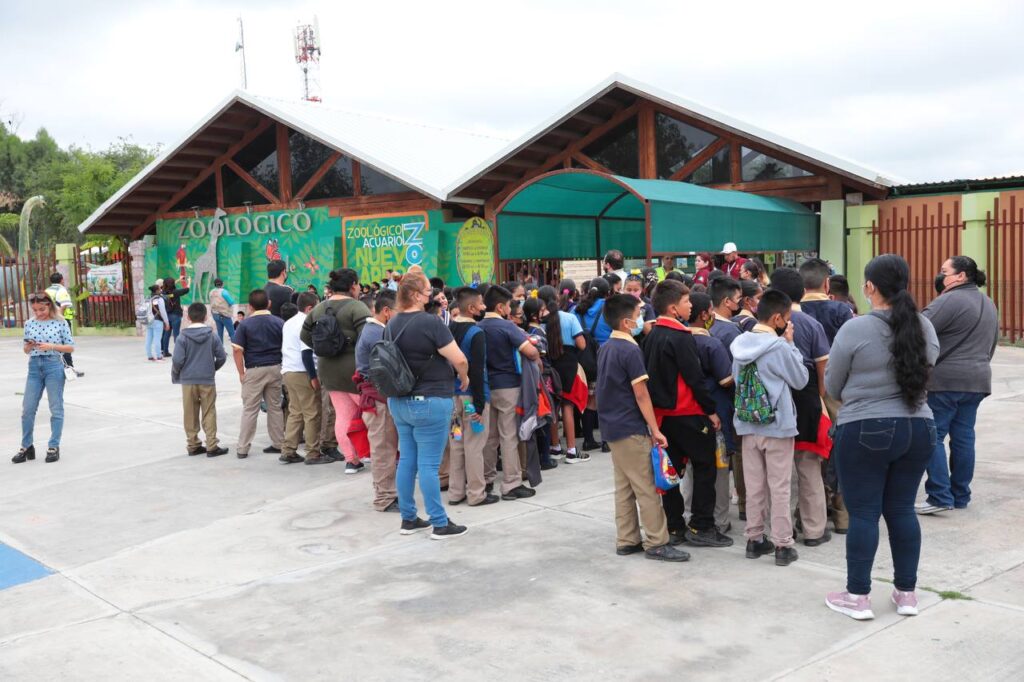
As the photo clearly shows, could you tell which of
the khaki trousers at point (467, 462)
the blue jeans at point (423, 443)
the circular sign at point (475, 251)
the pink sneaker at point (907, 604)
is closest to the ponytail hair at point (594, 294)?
the khaki trousers at point (467, 462)

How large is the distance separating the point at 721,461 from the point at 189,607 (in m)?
3.31

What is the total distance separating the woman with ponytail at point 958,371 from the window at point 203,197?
2057cm

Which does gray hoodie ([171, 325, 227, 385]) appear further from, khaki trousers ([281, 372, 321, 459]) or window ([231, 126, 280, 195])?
window ([231, 126, 280, 195])

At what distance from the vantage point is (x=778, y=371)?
17.3 ft

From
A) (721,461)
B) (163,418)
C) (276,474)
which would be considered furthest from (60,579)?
(163,418)

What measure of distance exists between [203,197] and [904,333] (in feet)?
72.6

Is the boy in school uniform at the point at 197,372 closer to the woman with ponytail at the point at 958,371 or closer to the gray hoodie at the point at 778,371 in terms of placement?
the gray hoodie at the point at 778,371

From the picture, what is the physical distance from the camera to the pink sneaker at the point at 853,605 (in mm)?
4500

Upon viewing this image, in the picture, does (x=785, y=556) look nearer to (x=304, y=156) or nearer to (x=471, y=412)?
(x=471, y=412)

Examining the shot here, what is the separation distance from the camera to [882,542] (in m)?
5.62

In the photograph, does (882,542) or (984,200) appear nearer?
(882,542)

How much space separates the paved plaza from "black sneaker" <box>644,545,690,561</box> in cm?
6

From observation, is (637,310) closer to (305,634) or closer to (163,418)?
(305,634)

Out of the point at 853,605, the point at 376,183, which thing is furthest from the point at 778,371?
the point at 376,183
